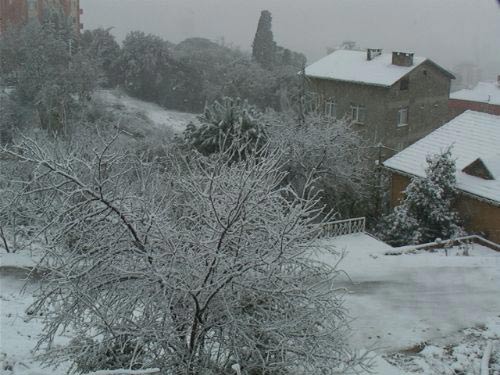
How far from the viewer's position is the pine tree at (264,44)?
1670 inches

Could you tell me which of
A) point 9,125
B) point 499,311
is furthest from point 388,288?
point 9,125

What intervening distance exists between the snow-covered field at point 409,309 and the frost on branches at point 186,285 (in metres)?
1.46

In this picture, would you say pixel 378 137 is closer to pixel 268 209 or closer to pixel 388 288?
pixel 388 288

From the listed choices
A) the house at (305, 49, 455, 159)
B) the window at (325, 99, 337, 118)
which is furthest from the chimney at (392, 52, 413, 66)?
the window at (325, 99, 337, 118)

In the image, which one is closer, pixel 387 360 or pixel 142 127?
pixel 387 360

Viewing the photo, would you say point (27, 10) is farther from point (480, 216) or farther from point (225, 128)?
point (480, 216)

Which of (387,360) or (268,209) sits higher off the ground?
(268,209)

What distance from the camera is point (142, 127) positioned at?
107ft

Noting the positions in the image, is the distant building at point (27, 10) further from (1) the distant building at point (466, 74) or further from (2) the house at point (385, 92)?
(1) the distant building at point (466, 74)

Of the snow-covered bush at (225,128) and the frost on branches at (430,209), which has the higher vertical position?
the snow-covered bush at (225,128)

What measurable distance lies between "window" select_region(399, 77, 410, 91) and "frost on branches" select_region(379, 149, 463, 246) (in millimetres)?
10055

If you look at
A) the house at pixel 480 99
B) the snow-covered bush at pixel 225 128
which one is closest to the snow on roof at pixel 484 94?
the house at pixel 480 99

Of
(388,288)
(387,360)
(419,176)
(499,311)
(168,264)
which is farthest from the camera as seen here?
(419,176)

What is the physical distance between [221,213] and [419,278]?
336 inches
